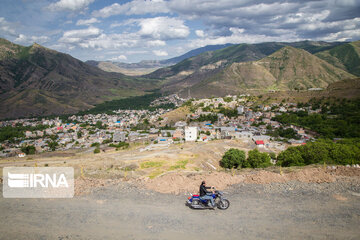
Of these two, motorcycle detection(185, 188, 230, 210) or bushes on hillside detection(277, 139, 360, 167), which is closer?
motorcycle detection(185, 188, 230, 210)

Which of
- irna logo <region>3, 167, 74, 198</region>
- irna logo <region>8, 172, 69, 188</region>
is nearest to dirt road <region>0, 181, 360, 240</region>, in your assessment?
irna logo <region>3, 167, 74, 198</region>

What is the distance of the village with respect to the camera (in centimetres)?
5728

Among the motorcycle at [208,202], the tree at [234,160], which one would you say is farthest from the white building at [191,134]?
the motorcycle at [208,202]

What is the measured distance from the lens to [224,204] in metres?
10.2

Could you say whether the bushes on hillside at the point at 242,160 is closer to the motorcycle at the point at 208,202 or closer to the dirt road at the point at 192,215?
the dirt road at the point at 192,215

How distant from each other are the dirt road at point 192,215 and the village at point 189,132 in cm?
3300

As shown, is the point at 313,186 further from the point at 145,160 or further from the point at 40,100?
the point at 40,100

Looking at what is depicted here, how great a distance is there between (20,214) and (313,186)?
47.0ft

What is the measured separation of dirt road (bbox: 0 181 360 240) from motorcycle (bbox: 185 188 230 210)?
236 mm

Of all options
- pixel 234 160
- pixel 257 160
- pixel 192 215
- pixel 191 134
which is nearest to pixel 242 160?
pixel 234 160

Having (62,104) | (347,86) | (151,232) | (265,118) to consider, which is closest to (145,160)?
(151,232)

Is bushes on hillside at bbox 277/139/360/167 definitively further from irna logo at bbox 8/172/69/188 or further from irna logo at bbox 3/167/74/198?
irna logo at bbox 8/172/69/188

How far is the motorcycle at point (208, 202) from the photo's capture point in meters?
10.2

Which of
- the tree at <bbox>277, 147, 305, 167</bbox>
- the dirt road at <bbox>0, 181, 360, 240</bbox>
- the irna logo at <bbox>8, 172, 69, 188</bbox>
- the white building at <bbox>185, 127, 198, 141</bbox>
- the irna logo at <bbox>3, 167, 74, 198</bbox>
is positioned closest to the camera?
the dirt road at <bbox>0, 181, 360, 240</bbox>
